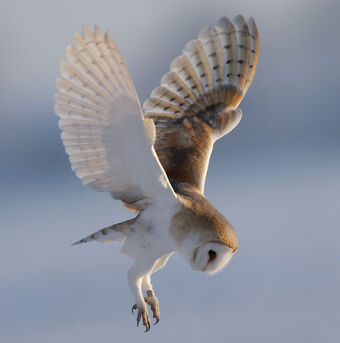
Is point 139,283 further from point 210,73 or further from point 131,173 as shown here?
point 210,73

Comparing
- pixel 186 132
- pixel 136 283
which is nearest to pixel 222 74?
pixel 186 132

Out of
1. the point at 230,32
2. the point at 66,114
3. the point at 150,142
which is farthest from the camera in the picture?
the point at 230,32

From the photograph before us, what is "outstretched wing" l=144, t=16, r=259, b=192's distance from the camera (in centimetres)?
246

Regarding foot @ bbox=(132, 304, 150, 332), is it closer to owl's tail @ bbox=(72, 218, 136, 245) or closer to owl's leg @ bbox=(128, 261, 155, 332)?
owl's leg @ bbox=(128, 261, 155, 332)

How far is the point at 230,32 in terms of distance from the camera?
248cm

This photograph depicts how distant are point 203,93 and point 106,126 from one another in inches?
31.3

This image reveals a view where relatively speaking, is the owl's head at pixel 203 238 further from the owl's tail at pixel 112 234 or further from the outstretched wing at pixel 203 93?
the outstretched wing at pixel 203 93

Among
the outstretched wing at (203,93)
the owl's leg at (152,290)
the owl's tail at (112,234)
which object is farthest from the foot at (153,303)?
the outstretched wing at (203,93)

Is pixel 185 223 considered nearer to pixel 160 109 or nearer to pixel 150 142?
pixel 150 142

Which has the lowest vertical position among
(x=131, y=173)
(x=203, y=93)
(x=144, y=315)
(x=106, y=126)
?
(x=144, y=315)

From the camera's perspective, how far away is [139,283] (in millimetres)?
2035

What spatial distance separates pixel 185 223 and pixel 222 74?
892mm

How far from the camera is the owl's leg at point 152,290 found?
2127 mm

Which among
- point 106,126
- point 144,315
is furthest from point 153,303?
point 106,126
